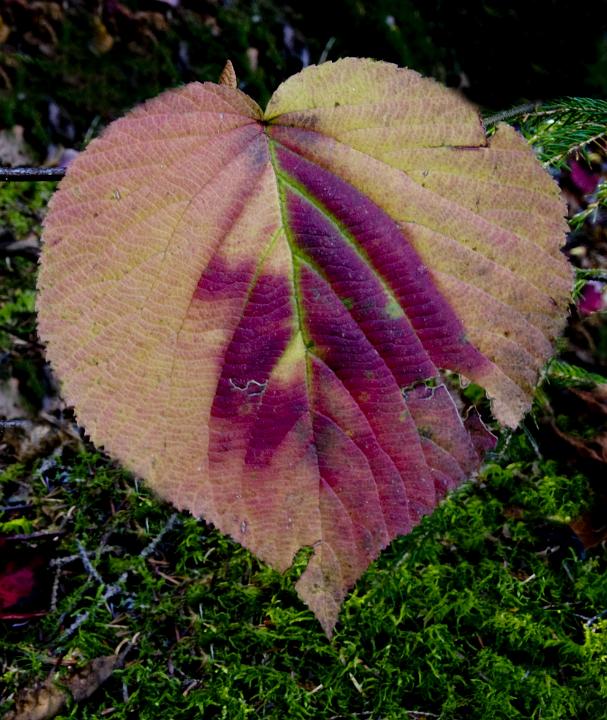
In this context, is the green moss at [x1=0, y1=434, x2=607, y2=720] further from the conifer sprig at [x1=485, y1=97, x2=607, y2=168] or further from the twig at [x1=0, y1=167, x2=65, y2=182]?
the twig at [x1=0, y1=167, x2=65, y2=182]

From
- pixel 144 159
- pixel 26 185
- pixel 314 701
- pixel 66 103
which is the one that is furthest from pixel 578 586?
pixel 66 103

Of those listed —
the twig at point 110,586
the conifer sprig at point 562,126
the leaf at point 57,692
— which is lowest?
the leaf at point 57,692

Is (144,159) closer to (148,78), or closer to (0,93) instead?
(148,78)

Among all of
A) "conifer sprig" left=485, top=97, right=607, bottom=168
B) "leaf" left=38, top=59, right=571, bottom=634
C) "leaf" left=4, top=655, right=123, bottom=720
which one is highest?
"conifer sprig" left=485, top=97, right=607, bottom=168

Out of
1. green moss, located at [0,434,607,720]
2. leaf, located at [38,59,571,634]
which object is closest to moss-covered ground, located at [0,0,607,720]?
green moss, located at [0,434,607,720]

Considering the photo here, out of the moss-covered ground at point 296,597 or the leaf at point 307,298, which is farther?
the moss-covered ground at point 296,597

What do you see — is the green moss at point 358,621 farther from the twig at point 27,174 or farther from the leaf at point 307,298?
the twig at point 27,174

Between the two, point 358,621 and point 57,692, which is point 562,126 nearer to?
point 358,621

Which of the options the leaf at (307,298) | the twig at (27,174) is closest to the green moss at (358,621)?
the leaf at (307,298)
